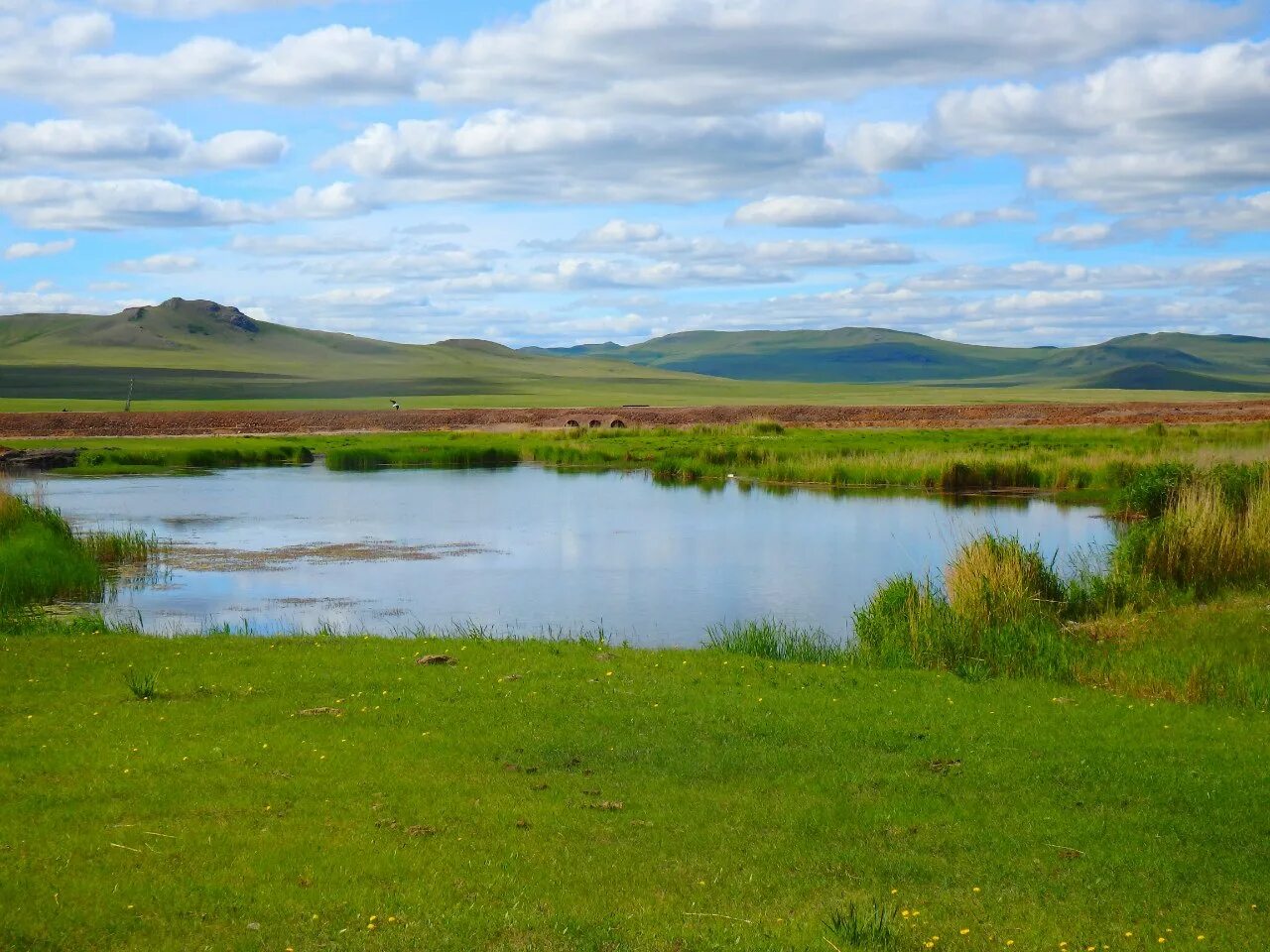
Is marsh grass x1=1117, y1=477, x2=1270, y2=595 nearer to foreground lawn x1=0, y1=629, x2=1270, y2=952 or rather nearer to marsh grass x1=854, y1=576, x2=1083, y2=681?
marsh grass x1=854, y1=576, x2=1083, y2=681

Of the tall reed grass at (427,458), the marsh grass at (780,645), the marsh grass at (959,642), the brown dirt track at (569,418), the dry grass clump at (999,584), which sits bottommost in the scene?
the marsh grass at (780,645)

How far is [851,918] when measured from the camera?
7117mm

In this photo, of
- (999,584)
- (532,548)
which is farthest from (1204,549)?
(532,548)

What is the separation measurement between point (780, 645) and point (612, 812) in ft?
→ 29.7

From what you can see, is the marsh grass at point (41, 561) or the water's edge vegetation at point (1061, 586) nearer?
the water's edge vegetation at point (1061, 586)

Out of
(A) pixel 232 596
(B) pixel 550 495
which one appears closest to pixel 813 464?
(B) pixel 550 495

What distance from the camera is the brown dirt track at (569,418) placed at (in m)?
80.9

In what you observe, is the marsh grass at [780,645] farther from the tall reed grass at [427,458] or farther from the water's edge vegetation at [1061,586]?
the tall reed grass at [427,458]

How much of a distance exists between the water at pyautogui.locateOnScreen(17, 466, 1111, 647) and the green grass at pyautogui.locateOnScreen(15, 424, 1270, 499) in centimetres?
337

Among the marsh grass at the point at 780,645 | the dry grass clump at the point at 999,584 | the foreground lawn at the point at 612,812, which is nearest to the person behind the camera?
the foreground lawn at the point at 612,812

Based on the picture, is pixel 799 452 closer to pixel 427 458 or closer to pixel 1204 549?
pixel 427 458

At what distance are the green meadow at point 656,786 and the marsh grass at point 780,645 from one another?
0.06 m

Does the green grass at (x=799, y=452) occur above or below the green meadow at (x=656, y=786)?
above

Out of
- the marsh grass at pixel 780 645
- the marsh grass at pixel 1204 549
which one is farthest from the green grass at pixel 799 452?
the marsh grass at pixel 780 645
